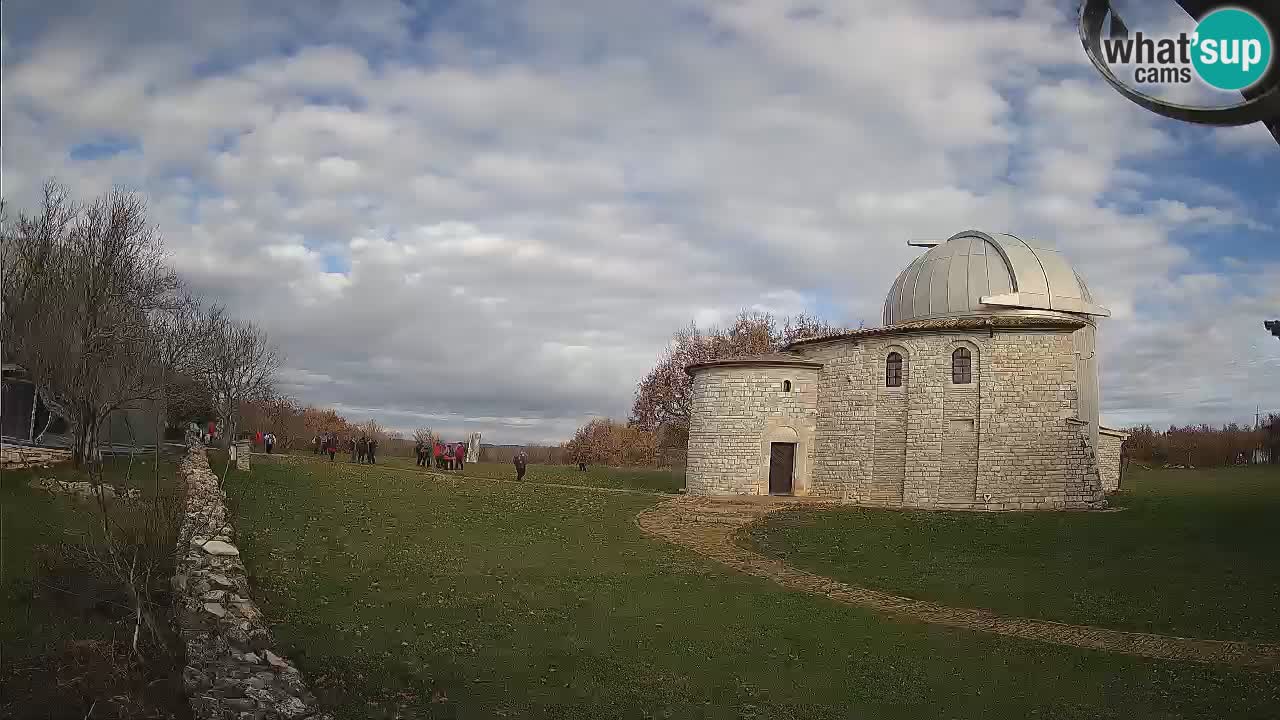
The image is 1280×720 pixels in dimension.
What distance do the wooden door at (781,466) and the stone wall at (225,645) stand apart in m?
16.9

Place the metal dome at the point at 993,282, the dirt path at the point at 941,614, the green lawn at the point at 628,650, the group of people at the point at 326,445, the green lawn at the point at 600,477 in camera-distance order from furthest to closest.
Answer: the group of people at the point at 326,445 → the green lawn at the point at 600,477 → the metal dome at the point at 993,282 → the dirt path at the point at 941,614 → the green lawn at the point at 628,650

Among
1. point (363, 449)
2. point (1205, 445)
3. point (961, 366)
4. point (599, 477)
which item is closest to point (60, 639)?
point (961, 366)

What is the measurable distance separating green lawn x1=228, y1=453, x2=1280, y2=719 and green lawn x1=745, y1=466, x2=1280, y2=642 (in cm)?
236

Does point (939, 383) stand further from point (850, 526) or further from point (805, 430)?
point (850, 526)

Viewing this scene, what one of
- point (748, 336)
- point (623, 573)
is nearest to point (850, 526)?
point (623, 573)

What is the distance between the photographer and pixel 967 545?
16.8 m

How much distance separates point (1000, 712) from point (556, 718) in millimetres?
4263

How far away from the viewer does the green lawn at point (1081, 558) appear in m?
11.6

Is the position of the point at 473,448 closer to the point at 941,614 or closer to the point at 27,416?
the point at 27,416

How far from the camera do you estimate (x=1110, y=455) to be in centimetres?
2894

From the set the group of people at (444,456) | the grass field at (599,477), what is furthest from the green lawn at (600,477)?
the group of people at (444,456)

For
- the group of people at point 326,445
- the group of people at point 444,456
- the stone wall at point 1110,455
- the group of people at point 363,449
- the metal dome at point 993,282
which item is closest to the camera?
the metal dome at point 993,282

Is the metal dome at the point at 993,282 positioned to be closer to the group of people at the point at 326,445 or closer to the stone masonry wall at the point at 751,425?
the stone masonry wall at the point at 751,425

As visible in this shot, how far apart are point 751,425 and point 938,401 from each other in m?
5.68
